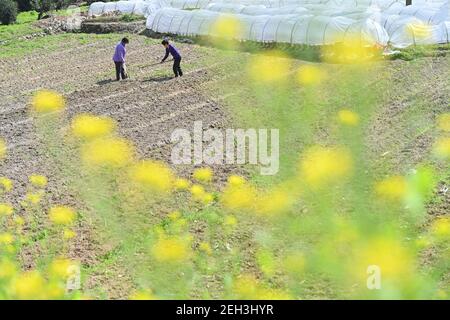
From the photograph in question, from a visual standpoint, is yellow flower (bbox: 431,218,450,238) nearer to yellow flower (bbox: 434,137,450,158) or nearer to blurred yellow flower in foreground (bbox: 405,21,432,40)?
yellow flower (bbox: 434,137,450,158)

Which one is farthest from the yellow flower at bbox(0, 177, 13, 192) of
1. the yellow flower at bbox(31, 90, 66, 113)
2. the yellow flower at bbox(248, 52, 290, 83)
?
the yellow flower at bbox(248, 52, 290, 83)

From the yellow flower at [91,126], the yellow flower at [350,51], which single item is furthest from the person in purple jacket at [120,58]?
the yellow flower at [350,51]

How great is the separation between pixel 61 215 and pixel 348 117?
27.0ft

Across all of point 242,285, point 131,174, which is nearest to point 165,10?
point 131,174

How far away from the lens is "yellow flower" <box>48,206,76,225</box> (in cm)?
1147

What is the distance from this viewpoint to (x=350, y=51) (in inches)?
847

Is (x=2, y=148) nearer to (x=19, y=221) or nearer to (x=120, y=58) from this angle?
(x=19, y=221)

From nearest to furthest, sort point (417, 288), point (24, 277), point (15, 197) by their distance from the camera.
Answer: point (417, 288) < point (24, 277) < point (15, 197)

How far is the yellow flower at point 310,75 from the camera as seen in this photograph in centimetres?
1864

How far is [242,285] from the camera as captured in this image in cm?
914

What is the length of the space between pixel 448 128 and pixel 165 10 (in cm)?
1941

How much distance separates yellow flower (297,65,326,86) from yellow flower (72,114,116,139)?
21.1 ft

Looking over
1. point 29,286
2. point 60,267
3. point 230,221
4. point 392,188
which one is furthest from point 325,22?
point 29,286

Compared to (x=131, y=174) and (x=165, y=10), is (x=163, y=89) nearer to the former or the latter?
(x=131, y=174)
